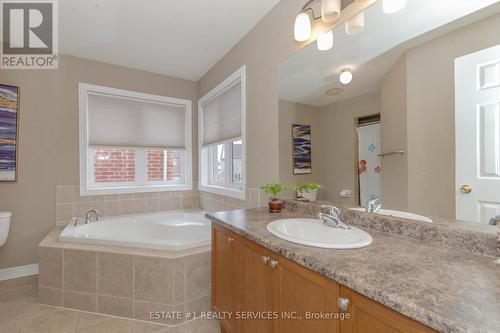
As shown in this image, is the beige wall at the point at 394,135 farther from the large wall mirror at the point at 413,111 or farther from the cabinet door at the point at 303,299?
the cabinet door at the point at 303,299

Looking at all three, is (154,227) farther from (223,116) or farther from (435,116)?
(435,116)

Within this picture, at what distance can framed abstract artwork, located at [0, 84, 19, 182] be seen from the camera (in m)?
2.42

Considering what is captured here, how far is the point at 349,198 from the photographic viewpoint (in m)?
1.42

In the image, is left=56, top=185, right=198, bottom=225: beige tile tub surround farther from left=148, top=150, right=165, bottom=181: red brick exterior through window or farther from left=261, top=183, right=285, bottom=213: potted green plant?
left=261, top=183, right=285, bottom=213: potted green plant

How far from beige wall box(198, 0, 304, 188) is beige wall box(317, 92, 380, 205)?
45 centimetres

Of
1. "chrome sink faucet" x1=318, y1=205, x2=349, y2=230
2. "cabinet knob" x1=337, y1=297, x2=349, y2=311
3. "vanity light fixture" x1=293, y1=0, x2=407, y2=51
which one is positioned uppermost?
"vanity light fixture" x1=293, y1=0, x2=407, y2=51

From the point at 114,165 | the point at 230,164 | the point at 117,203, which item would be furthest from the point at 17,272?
the point at 230,164

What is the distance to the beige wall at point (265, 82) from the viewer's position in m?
1.88

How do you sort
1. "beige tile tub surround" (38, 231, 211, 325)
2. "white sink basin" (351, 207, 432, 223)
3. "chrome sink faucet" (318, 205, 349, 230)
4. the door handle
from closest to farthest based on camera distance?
the door handle
"white sink basin" (351, 207, 432, 223)
"chrome sink faucet" (318, 205, 349, 230)
"beige tile tub surround" (38, 231, 211, 325)

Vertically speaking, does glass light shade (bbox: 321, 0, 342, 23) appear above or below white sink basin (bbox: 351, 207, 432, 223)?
above

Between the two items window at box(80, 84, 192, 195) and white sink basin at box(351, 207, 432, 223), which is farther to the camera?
window at box(80, 84, 192, 195)

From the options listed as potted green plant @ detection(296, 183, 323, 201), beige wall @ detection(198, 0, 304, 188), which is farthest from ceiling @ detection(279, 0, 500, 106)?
potted green plant @ detection(296, 183, 323, 201)

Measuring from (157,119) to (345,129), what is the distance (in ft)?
8.63

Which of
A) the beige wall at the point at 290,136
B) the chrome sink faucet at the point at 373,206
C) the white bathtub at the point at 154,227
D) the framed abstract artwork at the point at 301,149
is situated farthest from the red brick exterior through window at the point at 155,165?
the chrome sink faucet at the point at 373,206
